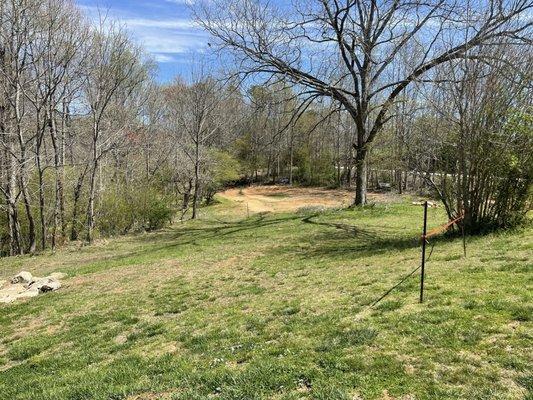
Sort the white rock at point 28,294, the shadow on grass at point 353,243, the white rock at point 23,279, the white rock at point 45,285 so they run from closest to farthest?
1. the white rock at point 28,294
2. the shadow on grass at point 353,243
3. the white rock at point 45,285
4. the white rock at point 23,279

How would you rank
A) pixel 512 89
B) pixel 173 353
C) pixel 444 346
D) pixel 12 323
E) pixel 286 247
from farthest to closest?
pixel 286 247 < pixel 512 89 < pixel 12 323 < pixel 173 353 < pixel 444 346

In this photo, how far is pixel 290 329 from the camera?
5.62 metres

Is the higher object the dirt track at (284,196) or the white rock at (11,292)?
the dirt track at (284,196)

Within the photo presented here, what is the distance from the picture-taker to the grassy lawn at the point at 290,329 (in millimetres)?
3957

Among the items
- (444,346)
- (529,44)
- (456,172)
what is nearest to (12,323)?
(444,346)

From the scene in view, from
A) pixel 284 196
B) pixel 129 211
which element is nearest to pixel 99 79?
pixel 129 211

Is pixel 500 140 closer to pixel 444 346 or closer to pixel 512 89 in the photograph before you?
pixel 512 89

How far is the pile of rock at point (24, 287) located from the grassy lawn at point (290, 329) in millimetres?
533

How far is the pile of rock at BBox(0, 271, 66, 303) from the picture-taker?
34.0 feet

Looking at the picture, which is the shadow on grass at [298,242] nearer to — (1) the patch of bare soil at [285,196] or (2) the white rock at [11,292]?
(2) the white rock at [11,292]

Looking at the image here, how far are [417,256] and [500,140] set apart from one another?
3043mm

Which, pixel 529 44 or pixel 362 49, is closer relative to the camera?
pixel 529 44

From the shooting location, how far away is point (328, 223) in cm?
1680

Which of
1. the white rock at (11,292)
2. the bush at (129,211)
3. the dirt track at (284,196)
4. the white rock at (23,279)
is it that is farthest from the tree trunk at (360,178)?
the white rock at (11,292)
